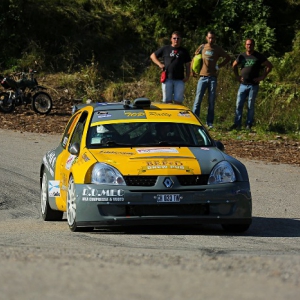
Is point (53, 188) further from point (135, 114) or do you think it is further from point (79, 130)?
point (135, 114)

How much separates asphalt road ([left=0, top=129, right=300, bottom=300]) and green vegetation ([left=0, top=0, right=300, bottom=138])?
476 inches

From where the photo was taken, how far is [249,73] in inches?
824

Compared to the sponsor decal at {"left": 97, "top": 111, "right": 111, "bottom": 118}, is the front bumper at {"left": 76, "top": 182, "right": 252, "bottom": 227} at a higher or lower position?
lower

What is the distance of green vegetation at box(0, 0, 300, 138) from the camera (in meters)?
26.7

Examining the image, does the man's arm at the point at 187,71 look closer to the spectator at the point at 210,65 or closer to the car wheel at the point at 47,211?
the spectator at the point at 210,65

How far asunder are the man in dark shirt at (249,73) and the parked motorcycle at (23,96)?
5219mm

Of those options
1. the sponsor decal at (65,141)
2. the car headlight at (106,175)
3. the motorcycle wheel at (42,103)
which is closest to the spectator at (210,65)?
the motorcycle wheel at (42,103)

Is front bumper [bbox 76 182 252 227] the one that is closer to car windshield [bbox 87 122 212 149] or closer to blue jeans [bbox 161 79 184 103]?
car windshield [bbox 87 122 212 149]

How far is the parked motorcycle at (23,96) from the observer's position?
23797 millimetres

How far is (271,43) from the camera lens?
2741 centimetres

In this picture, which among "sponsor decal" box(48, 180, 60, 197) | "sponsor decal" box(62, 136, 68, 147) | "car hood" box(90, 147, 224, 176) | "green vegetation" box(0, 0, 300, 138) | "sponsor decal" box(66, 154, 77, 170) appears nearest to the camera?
"car hood" box(90, 147, 224, 176)

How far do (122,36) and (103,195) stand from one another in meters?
19.0

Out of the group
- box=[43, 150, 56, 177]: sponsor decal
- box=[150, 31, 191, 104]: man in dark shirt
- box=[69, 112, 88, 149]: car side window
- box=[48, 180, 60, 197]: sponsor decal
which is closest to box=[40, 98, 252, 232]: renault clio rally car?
box=[48, 180, 60, 197]: sponsor decal

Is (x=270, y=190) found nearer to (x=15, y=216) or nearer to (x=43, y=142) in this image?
(x=15, y=216)
